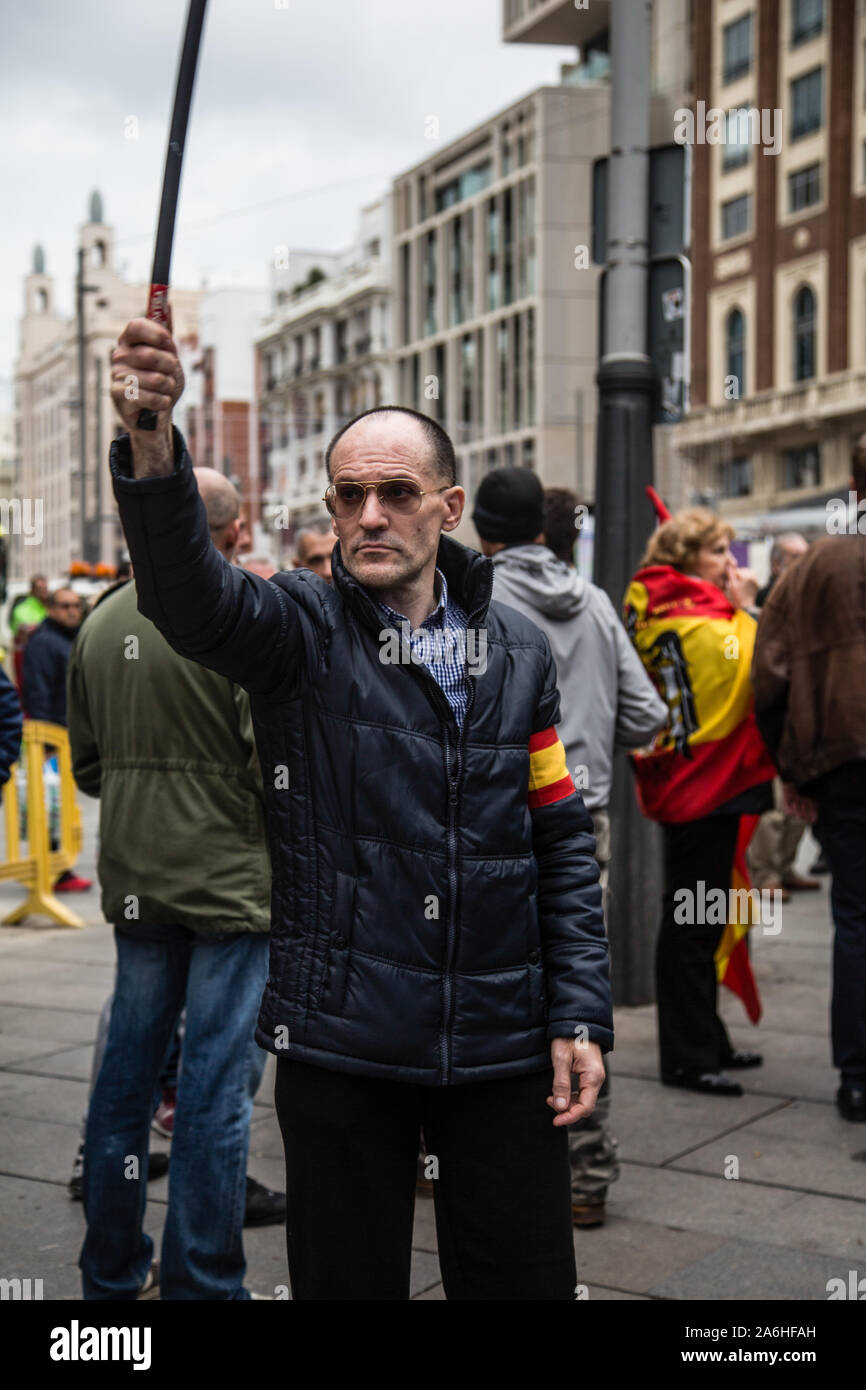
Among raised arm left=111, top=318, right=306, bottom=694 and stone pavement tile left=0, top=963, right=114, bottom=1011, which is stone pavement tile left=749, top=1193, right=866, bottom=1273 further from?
stone pavement tile left=0, top=963, right=114, bottom=1011

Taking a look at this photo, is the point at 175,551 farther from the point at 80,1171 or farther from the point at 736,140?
the point at 736,140

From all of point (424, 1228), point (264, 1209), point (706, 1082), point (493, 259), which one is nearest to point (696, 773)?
point (706, 1082)

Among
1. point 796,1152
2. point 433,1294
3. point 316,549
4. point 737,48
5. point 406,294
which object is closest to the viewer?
point 433,1294

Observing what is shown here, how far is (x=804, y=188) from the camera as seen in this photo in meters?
46.5

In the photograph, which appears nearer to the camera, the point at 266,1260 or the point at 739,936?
the point at 266,1260

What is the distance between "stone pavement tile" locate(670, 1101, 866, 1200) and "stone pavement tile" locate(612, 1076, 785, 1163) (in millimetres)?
65

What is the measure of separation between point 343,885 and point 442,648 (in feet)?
1.35

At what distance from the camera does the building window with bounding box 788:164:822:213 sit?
45844 millimetres

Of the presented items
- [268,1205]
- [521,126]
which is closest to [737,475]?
[521,126]

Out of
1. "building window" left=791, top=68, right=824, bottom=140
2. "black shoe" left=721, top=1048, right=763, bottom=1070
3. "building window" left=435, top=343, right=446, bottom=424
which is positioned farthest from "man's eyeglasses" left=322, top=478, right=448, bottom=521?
"building window" left=435, top=343, right=446, bottom=424

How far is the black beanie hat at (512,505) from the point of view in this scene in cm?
452

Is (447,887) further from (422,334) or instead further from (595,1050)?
(422,334)

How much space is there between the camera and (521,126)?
60.8 m
